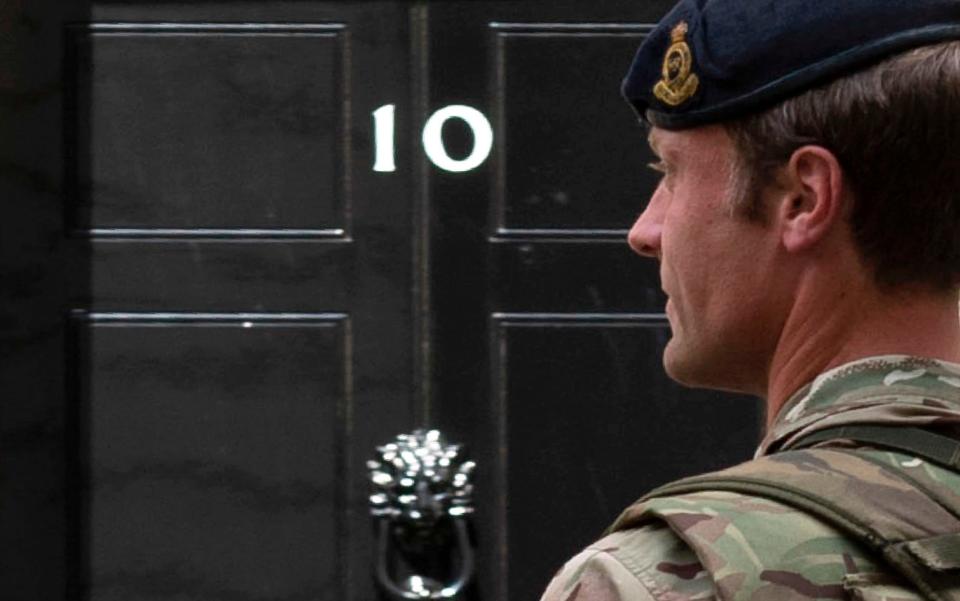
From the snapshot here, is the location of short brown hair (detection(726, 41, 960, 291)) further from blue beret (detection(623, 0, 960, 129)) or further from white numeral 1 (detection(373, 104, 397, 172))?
white numeral 1 (detection(373, 104, 397, 172))

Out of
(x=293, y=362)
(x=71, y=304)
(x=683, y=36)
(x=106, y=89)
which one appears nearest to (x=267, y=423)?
(x=293, y=362)

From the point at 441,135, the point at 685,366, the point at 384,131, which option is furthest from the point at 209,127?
the point at 685,366

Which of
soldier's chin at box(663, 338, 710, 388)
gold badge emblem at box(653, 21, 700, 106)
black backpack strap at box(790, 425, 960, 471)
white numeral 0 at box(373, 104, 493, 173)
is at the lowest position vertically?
black backpack strap at box(790, 425, 960, 471)

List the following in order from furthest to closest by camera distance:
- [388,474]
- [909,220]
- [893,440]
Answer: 1. [388,474]
2. [909,220]
3. [893,440]

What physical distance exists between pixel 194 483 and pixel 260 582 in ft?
0.88

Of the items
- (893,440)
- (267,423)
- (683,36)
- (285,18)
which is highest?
(285,18)

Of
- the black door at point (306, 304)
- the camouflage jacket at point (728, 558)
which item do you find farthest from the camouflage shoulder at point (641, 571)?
the black door at point (306, 304)

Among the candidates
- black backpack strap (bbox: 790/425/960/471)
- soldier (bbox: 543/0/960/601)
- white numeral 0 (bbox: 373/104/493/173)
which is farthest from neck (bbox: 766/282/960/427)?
white numeral 0 (bbox: 373/104/493/173)

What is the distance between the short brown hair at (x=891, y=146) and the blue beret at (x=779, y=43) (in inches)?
0.4

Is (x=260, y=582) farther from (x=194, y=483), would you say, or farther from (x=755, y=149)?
(x=755, y=149)

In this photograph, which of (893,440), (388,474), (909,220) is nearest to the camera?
(893,440)

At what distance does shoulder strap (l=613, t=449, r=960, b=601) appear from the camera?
1316 mm

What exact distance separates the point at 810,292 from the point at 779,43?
0.62ft

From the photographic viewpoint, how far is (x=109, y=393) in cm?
478
